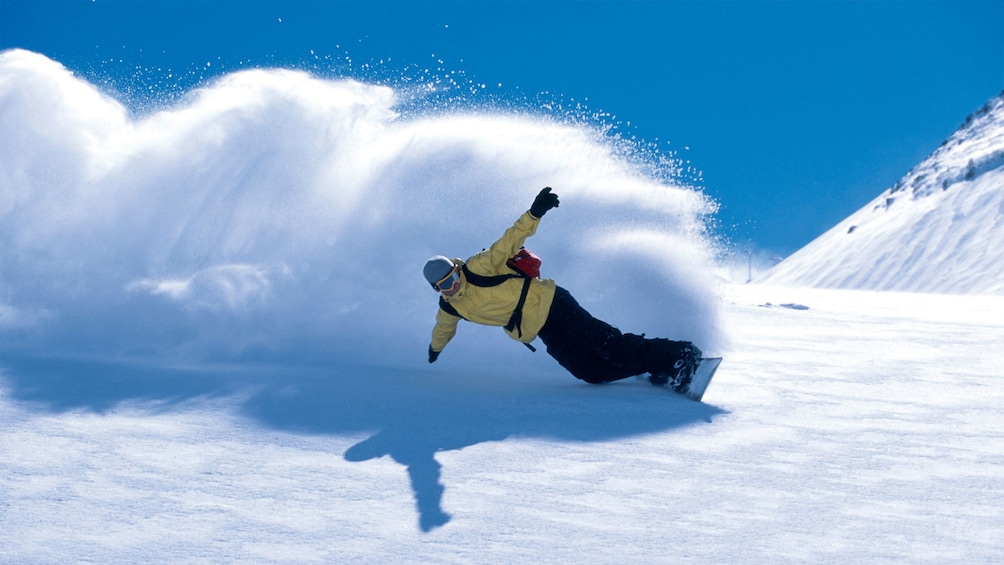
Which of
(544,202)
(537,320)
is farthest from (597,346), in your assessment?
(544,202)

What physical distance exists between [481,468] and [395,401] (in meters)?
1.33

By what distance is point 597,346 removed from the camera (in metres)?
5.53

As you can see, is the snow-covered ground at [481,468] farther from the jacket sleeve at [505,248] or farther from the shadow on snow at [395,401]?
the jacket sleeve at [505,248]

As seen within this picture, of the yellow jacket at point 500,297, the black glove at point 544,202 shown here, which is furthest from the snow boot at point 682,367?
the black glove at point 544,202

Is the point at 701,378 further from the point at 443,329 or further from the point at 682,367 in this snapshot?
the point at 443,329

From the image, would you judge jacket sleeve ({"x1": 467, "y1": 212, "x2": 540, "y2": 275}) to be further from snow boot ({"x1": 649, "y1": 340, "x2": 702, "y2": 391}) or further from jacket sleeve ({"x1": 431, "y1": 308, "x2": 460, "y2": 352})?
snow boot ({"x1": 649, "y1": 340, "x2": 702, "y2": 391})

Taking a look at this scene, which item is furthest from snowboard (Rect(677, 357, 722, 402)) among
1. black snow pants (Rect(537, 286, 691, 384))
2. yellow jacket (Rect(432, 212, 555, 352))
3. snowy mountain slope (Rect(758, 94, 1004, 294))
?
snowy mountain slope (Rect(758, 94, 1004, 294))

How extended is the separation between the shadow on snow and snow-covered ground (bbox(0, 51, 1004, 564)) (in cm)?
3

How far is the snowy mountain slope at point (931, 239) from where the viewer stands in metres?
46.2

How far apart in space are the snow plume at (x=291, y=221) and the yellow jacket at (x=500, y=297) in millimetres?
1242

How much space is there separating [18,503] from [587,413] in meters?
2.87

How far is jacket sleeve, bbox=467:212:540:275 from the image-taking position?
497 centimetres

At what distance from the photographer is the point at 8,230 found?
7.07m

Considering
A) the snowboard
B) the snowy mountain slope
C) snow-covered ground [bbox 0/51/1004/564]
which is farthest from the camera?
the snowy mountain slope
